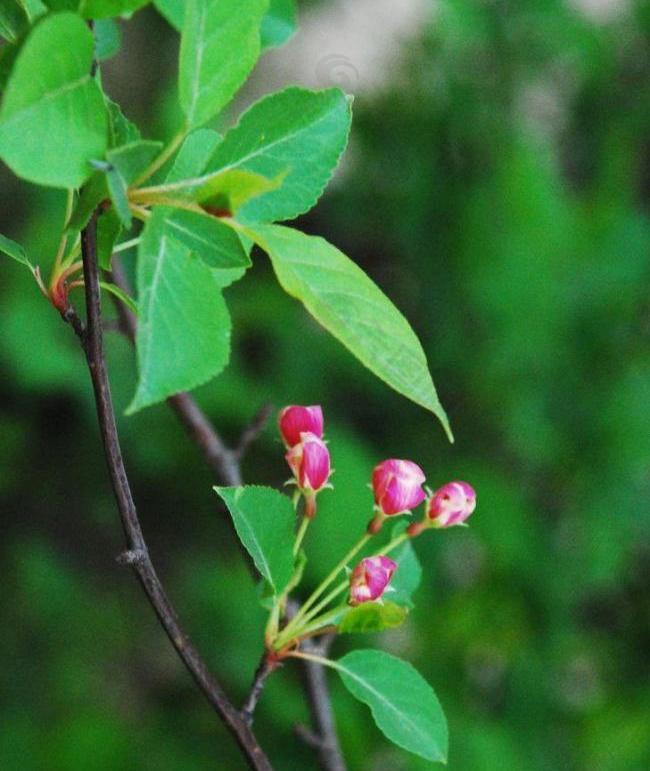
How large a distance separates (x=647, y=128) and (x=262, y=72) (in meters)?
0.88

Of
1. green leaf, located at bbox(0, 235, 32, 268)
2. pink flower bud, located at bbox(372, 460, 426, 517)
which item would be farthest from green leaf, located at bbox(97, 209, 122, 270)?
pink flower bud, located at bbox(372, 460, 426, 517)

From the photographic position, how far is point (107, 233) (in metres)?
0.35

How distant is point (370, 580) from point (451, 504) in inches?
1.9

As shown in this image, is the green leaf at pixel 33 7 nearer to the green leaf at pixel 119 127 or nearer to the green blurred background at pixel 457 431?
the green leaf at pixel 119 127

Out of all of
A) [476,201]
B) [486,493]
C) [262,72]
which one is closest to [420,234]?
[476,201]

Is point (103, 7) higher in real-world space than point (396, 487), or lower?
higher

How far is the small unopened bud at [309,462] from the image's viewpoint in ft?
1.39

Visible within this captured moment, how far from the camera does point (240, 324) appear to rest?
67.5 inches

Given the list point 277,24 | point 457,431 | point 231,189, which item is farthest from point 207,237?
point 457,431

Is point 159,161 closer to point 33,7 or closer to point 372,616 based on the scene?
point 33,7

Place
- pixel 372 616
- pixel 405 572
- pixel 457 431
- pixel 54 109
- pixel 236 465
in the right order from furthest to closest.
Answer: pixel 457 431 < pixel 236 465 < pixel 405 572 < pixel 372 616 < pixel 54 109

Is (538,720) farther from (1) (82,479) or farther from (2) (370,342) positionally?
(2) (370,342)

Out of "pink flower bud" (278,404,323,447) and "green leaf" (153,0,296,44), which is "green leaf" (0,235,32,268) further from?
"green leaf" (153,0,296,44)

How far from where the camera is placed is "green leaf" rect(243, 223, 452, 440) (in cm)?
30
